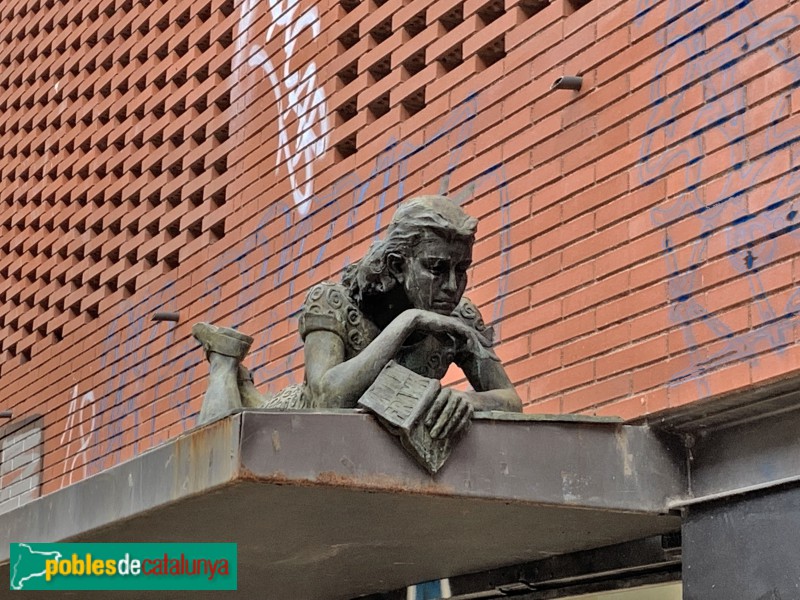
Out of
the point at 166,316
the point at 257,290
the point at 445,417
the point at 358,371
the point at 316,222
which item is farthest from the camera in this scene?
the point at 166,316

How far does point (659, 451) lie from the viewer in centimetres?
586

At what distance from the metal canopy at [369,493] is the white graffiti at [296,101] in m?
2.74

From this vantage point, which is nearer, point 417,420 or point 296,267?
point 417,420

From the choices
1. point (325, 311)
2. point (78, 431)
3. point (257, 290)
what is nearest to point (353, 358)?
point (325, 311)

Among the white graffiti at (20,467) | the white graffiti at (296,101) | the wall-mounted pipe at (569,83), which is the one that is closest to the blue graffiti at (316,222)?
the white graffiti at (296,101)

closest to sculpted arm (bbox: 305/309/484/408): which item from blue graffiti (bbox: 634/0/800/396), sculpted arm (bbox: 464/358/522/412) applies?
sculpted arm (bbox: 464/358/522/412)

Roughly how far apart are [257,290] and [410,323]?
366cm

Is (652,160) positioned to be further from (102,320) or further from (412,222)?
(102,320)

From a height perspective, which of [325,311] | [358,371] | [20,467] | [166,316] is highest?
[166,316]

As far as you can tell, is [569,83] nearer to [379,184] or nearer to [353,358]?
[379,184]

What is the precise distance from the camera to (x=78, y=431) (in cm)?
1110

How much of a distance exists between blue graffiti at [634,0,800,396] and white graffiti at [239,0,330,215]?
295 cm

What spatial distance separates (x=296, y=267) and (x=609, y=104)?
2.73 m

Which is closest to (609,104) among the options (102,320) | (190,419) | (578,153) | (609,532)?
(578,153)
